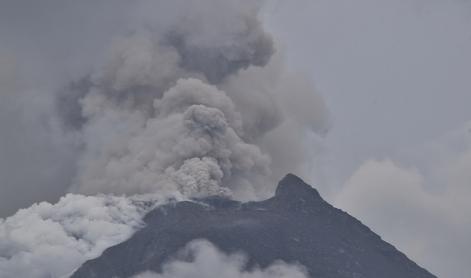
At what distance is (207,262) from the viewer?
118750 mm

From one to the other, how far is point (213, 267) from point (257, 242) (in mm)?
4604

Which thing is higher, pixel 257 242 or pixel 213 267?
pixel 257 242

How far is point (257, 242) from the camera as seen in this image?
120 metres

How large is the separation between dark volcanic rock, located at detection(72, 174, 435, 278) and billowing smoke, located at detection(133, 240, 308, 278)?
0.65 meters

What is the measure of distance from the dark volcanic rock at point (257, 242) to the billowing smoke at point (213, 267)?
0.65 m

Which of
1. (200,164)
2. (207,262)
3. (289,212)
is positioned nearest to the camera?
(200,164)

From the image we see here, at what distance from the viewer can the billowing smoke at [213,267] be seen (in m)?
117

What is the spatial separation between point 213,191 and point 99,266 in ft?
38.9

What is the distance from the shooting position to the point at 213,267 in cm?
11800

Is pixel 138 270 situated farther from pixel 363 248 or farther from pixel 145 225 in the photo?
pixel 363 248

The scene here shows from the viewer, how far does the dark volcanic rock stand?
118 metres

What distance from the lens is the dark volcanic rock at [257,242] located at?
11756cm

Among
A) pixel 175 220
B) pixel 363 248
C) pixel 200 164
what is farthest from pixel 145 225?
pixel 363 248

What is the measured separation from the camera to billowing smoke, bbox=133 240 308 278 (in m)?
117
